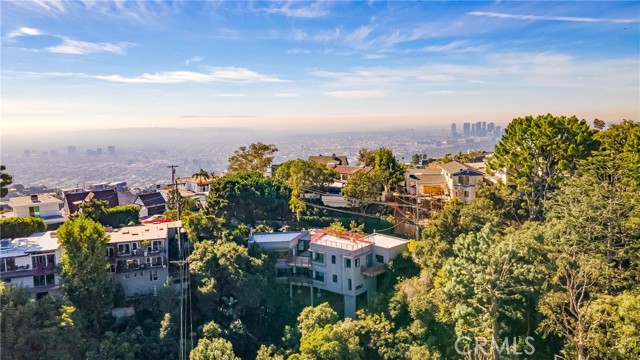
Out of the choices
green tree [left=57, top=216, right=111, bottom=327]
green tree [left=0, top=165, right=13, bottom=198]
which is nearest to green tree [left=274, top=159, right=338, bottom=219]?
green tree [left=57, top=216, right=111, bottom=327]

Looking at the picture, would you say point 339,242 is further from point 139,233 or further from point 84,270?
point 84,270

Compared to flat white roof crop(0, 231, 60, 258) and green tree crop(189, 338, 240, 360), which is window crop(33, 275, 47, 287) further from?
green tree crop(189, 338, 240, 360)

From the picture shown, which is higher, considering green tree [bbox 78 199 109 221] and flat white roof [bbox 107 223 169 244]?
green tree [bbox 78 199 109 221]

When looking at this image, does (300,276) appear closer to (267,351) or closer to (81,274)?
(267,351)

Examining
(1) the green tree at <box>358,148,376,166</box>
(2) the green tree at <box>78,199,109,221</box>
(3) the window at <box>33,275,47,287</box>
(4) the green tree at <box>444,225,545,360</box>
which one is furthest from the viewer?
(1) the green tree at <box>358,148,376,166</box>

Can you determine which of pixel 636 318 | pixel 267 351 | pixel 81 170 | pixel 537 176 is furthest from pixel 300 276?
pixel 81 170

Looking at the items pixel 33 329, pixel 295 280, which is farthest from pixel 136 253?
pixel 295 280
